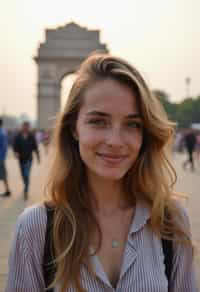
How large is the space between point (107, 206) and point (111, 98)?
0.42m

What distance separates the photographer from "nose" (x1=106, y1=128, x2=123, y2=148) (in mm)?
1779

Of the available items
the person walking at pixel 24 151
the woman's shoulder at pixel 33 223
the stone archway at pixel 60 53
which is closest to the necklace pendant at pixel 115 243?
the woman's shoulder at pixel 33 223

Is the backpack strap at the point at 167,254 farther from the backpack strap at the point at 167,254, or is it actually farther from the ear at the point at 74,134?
the ear at the point at 74,134

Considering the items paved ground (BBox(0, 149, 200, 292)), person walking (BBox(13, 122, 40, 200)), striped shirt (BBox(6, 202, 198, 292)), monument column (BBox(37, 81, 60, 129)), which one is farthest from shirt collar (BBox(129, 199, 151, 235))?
monument column (BBox(37, 81, 60, 129))

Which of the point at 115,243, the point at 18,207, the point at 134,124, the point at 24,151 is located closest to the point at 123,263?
the point at 115,243

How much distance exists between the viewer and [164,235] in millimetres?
1801

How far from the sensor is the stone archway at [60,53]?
39.0m

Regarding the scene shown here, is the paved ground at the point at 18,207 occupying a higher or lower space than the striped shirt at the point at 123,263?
lower

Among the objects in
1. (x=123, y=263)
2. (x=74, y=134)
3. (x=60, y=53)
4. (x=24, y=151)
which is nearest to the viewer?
(x=123, y=263)

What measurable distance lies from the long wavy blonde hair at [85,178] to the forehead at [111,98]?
0.07ft

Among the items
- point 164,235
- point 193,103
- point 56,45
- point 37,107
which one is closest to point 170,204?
point 164,235

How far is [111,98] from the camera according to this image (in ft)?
5.86

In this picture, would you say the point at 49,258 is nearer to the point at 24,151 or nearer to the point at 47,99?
the point at 24,151

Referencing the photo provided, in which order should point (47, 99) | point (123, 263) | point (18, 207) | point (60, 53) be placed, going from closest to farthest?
point (123, 263), point (18, 207), point (47, 99), point (60, 53)
